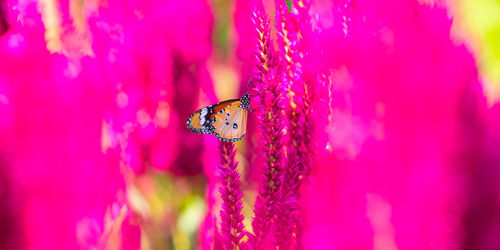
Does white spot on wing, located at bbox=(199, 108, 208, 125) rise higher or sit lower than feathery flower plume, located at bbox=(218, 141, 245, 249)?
higher

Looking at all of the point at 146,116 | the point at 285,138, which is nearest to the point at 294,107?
the point at 285,138

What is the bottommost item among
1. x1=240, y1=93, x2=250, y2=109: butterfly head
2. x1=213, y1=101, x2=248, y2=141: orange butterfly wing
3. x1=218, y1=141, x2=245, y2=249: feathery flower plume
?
x1=218, y1=141, x2=245, y2=249: feathery flower plume

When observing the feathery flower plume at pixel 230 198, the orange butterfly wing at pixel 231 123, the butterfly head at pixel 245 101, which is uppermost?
the butterfly head at pixel 245 101

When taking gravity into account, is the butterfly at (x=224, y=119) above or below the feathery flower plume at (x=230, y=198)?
above

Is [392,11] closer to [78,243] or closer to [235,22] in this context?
[235,22]
